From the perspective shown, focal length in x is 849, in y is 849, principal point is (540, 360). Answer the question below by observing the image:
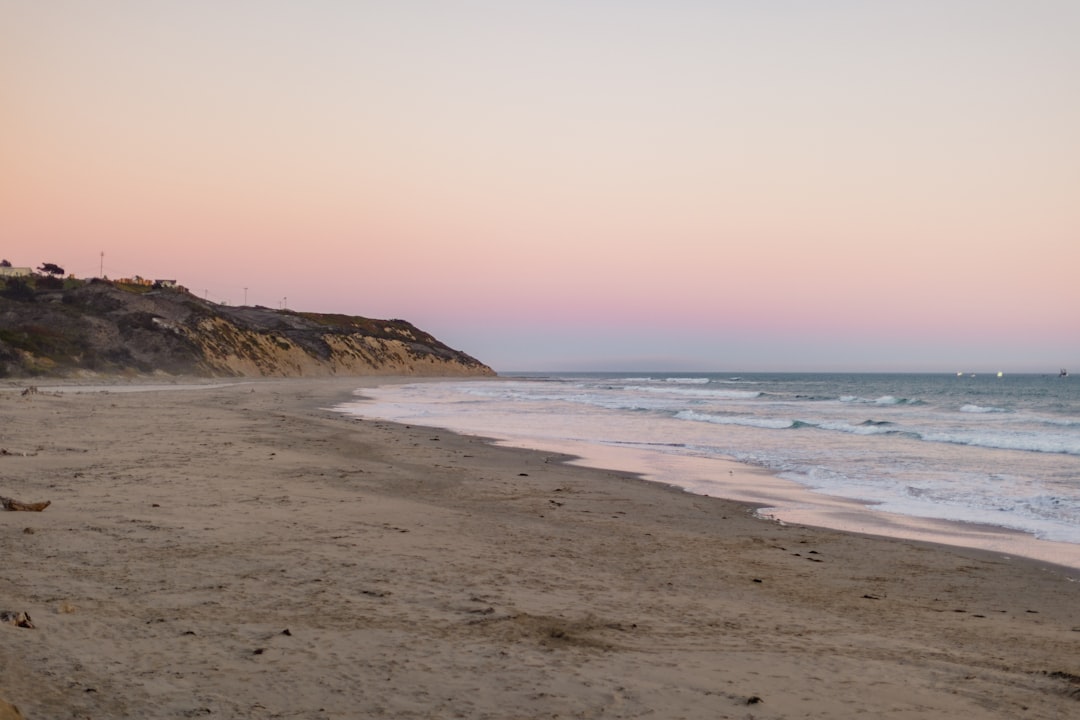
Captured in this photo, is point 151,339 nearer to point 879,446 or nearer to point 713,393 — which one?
point 713,393

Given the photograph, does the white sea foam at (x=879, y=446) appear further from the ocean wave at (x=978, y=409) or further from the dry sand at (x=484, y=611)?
the dry sand at (x=484, y=611)

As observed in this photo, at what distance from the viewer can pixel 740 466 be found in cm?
2030

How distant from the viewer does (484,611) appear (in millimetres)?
6590

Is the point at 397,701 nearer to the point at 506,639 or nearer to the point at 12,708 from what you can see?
the point at 506,639

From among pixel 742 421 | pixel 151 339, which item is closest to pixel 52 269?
pixel 151 339

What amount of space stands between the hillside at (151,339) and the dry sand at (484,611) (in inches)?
2136

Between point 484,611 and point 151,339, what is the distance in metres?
80.2

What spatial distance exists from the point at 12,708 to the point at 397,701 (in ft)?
6.11

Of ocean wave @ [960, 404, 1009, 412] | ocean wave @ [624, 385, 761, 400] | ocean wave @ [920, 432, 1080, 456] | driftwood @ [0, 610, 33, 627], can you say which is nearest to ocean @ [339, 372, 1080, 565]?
ocean wave @ [920, 432, 1080, 456]

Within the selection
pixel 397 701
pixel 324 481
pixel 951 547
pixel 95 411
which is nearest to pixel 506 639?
pixel 397 701

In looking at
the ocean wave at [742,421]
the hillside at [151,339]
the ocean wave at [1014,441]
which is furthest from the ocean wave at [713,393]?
the hillside at [151,339]

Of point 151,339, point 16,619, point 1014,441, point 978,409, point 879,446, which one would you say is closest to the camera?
point 16,619

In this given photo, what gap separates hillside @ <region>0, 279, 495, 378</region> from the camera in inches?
2504

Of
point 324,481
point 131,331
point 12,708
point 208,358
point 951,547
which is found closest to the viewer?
point 12,708
